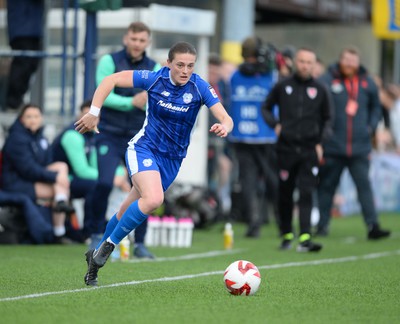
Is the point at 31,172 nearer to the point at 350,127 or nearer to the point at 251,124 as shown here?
the point at 251,124

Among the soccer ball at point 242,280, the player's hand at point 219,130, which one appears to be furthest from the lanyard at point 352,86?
the soccer ball at point 242,280

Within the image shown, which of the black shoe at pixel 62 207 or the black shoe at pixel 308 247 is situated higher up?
the black shoe at pixel 62 207

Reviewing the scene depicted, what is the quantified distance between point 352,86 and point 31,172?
4.73m

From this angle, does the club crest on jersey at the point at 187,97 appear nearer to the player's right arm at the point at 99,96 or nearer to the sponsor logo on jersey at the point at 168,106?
the sponsor logo on jersey at the point at 168,106

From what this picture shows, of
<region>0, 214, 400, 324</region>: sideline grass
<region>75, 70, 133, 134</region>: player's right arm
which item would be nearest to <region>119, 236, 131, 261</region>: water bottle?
<region>0, 214, 400, 324</region>: sideline grass

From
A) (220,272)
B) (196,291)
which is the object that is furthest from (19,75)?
(196,291)

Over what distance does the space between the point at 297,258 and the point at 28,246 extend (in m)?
3.14

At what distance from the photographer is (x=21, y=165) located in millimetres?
13859

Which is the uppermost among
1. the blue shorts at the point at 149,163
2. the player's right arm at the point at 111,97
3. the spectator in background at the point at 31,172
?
the player's right arm at the point at 111,97

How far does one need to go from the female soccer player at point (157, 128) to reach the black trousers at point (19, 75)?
6.66 meters

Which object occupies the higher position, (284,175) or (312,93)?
(312,93)

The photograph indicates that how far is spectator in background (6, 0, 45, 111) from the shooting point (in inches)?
634

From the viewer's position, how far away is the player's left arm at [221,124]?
9.10 m

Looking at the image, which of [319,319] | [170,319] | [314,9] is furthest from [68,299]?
[314,9]
